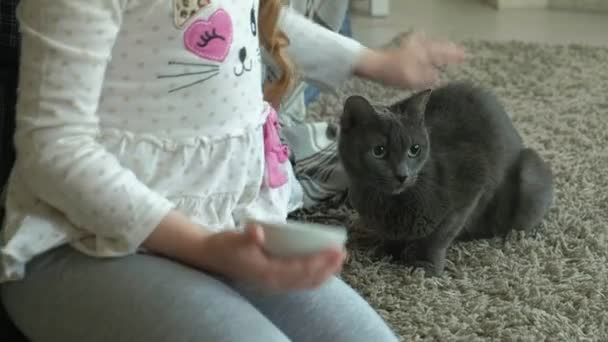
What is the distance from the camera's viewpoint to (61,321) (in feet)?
2.52

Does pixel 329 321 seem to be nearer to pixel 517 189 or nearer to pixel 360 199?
pixel 360 199

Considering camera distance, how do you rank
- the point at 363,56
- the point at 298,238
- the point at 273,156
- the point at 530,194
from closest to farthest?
the point at 298,238 < the point at 273,156 < the point at 363,56 < the point at 530,194

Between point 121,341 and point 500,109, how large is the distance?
75 cm

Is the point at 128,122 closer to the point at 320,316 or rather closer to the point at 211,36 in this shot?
the point at 211,36

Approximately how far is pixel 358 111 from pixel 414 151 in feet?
0.30

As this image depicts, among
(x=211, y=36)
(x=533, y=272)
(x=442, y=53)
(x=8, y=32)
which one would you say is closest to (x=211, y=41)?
(x=211, y=36)

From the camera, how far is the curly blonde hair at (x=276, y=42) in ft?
3.22

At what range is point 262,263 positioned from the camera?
73 cm

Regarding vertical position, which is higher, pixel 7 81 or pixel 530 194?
pixel 7 81

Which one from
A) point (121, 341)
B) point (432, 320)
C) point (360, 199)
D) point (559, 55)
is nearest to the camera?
point (121, 341)

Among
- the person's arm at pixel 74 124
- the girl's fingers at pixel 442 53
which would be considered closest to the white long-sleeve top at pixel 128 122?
the person's arm at pixel 74 124

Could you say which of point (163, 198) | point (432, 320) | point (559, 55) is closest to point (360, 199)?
point (432, 320)

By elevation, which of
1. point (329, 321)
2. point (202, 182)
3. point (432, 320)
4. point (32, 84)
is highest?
point (32, 84)

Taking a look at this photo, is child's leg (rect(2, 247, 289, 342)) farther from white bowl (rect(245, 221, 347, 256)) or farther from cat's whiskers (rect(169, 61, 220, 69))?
cat's whiskers (rect(169, 61, 220, 69))
